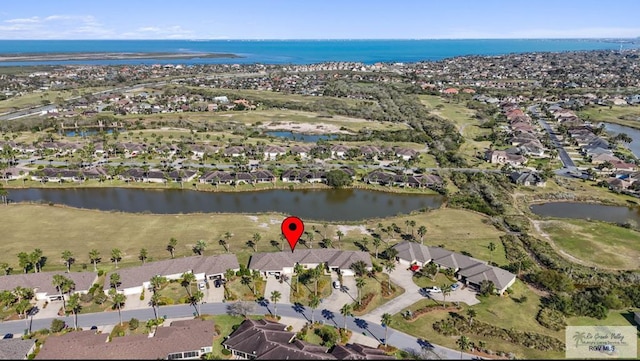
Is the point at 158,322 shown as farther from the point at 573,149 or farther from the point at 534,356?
the point at 573,149

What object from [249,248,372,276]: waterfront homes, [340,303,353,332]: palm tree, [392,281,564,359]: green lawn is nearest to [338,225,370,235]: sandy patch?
[249,248,372,276]: waterfront homes

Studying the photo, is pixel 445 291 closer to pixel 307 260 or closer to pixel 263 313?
pixel 307 260

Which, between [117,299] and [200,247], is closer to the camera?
[117,299]

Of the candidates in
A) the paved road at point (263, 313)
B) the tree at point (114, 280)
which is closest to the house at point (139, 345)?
the paved road at point (263, 313)

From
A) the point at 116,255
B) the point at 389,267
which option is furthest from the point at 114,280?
the point at 389,267

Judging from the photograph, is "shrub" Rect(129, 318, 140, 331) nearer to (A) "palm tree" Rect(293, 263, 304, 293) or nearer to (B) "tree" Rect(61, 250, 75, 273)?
(B) "tree" Rect(61, 250, 75, 273)

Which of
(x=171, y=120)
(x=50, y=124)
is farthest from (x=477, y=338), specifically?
(x=50, y=124)
